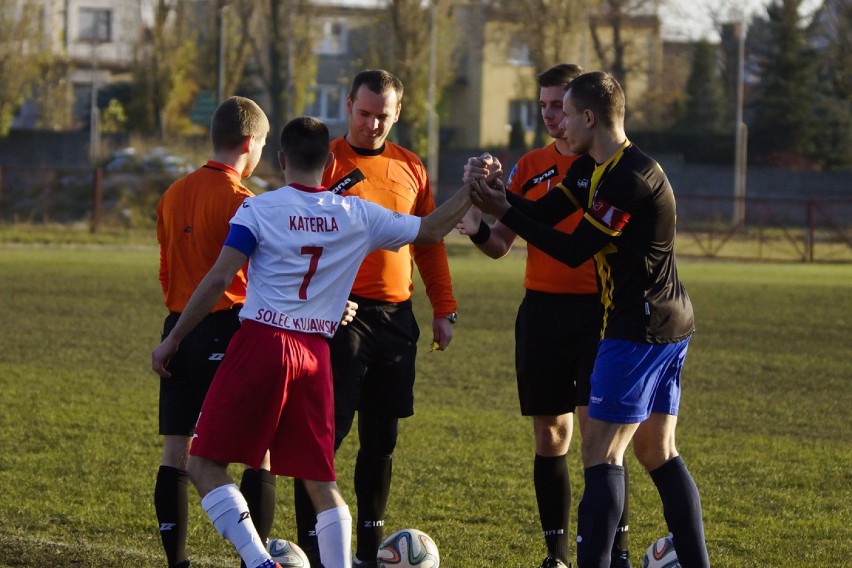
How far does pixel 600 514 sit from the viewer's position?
4.88 metres

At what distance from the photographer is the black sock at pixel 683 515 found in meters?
5.04

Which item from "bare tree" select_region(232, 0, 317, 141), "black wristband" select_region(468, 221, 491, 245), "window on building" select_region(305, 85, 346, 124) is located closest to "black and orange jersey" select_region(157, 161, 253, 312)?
"black wristband" select_region(468, 221, 491, 245)

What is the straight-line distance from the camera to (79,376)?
37.1ft

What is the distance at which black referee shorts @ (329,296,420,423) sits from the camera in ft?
18.3

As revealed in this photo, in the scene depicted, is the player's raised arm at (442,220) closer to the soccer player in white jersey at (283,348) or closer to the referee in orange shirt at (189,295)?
the soccer player in white jersey at (283,348)

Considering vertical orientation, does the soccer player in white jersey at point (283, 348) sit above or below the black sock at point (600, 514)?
above

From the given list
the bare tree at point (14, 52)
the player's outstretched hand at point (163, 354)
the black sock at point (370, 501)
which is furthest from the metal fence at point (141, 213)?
the player's outstretched hand at point (163, 354)

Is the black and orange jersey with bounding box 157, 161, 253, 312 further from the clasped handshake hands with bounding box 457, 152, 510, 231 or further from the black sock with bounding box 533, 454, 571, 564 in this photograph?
the black sock with bounding box 533, 454, 571, 564

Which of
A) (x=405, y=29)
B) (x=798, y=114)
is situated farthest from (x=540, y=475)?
(x=798, y=114)

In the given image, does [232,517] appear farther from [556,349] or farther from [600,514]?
[556,349]

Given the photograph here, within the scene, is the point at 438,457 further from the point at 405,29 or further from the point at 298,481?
the point at 405,29

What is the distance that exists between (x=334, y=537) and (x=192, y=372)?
3.46 feet

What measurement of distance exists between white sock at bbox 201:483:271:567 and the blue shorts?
1397mm

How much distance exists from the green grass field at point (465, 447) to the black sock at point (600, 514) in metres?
0.96
